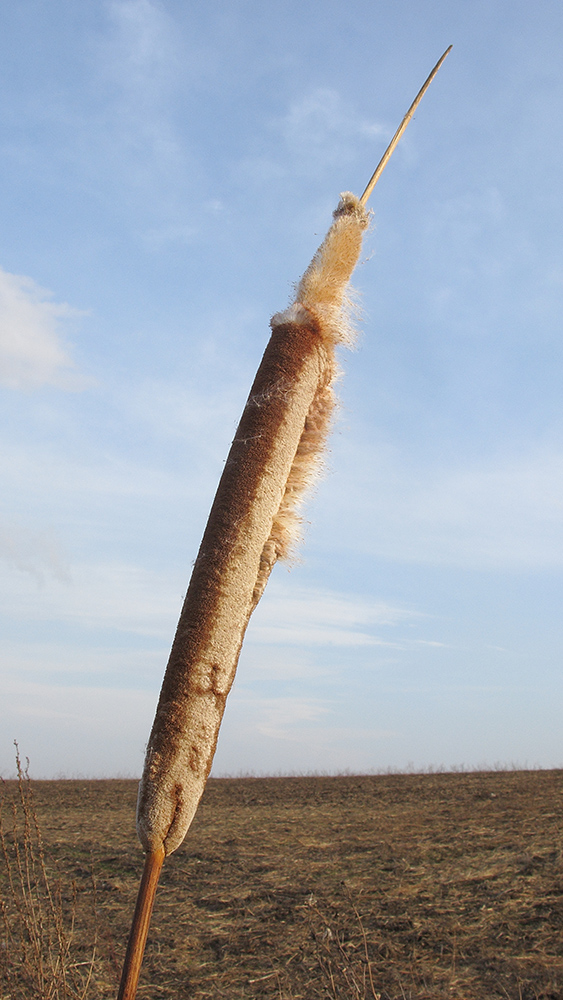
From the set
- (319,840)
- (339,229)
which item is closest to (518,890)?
(319,840)

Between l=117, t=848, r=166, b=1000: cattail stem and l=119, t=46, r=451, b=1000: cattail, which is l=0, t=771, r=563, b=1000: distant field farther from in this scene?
l=119, t=46, r=451, b=1000: cattail

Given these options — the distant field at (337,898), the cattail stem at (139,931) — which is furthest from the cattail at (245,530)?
the distant field at (337,898)

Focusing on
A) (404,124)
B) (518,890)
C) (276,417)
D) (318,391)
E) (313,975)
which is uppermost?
(404,124)

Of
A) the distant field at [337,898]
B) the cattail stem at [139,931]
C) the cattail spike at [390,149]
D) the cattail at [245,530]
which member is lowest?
the distant field at [337,898]

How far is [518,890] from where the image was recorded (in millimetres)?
7273

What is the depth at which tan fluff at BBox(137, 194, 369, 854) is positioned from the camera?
2865 millimetres

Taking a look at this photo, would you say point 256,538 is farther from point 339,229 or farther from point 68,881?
point 68,881

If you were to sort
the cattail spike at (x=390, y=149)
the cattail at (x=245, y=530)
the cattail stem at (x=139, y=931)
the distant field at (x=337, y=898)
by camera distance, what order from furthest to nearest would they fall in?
1. the distant field at (x=337, y=898)
2. the cattail spike at (x=390, y=149)
3. the cattail at (x=245, y=530)
4. the cattail stem at (x=139, y=931)

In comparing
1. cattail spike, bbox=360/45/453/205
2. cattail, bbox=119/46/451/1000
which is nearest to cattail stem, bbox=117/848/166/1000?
cattail, bbox=119/46/451/1000

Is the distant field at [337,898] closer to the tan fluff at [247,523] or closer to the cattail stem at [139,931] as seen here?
the cattail stem at [139,931]

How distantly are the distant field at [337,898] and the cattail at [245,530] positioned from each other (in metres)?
1.06

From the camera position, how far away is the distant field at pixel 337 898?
5539 millimetres

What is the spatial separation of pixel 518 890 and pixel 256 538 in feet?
20.5

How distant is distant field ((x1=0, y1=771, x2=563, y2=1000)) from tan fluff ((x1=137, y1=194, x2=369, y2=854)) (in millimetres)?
1164
